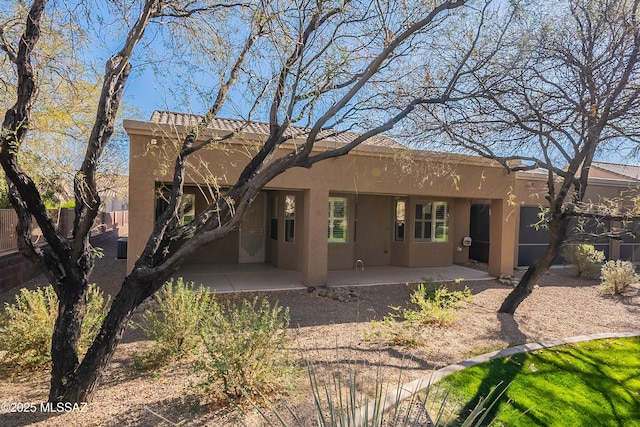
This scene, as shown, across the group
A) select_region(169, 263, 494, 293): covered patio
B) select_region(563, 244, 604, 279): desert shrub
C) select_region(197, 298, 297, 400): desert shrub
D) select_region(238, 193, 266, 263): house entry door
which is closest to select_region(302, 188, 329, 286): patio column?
select_region(169, 263, 494, 293): covered patio

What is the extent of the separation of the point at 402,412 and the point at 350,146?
311cm

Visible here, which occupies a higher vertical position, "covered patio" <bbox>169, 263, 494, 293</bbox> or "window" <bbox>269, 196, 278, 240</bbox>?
"window" <bbox>269, 196, 278, 240</bbox>

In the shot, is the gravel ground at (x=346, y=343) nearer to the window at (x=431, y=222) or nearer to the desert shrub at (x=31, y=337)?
the desert shrub at (x=31, y=337)

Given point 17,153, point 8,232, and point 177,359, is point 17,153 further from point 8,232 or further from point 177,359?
point 8,232

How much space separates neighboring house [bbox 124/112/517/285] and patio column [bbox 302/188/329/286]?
0.03 metres

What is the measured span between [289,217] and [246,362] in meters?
8.38

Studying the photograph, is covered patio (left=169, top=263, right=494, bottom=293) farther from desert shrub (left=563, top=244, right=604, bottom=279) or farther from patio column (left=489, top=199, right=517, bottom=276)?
desert shrub (left=563, top=244, right=604, bottom=279)

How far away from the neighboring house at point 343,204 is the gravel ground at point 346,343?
1.98 meters

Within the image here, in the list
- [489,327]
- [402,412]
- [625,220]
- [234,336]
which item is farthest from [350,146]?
[625,220]

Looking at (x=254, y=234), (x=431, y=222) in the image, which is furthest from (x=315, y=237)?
(x=431, y=222)

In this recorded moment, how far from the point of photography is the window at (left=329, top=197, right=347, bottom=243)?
41.1 ft

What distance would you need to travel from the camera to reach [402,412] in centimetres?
384

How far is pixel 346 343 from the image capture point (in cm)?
618

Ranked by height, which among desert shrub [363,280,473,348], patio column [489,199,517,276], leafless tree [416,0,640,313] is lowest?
desert shrub [363,280,473,348]
